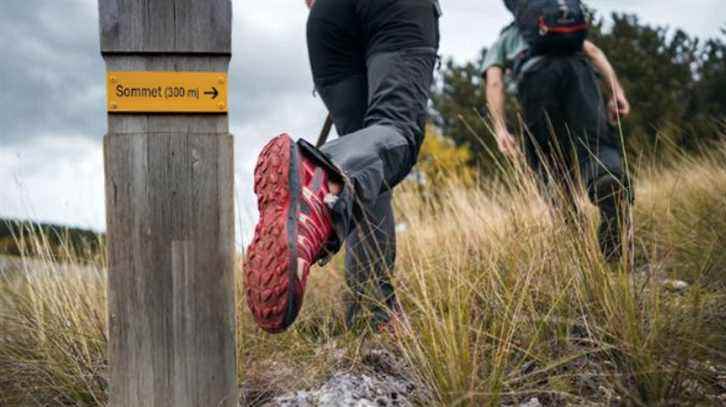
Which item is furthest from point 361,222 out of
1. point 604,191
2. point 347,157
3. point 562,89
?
point 562,89

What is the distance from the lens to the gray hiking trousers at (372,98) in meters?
1.93

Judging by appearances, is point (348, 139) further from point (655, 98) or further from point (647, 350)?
point (655, 98)

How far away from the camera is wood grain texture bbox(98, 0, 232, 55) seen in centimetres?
187

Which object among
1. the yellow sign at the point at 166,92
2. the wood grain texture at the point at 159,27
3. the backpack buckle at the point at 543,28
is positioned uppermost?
the backpack buckle at the point at 543,28

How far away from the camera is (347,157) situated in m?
1.90

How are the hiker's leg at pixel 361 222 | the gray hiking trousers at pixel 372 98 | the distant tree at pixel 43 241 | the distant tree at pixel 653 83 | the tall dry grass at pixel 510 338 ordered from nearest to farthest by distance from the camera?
the tall dry grass at pixel 510 338 < the gray hiking trousers at pixel 372 98 < the hiker's leg at pixel 361 222 < the distant tree at pixel 43 241 < the distant tree at pixel 653 83

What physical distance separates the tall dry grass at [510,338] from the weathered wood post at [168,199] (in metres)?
0.37

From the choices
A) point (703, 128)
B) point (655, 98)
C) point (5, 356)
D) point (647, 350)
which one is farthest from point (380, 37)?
point (655, 98)

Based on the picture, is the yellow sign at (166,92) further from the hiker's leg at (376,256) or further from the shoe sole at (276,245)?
the hiker's leg at (376,256)

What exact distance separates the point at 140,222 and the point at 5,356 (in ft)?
4.49

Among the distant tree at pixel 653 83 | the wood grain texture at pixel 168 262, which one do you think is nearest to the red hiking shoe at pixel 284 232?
the wood grain texture at pixel 168 262

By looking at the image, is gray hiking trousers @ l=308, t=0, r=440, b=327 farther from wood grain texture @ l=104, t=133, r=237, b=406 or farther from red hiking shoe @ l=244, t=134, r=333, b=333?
wood grain texture @ l=104, t=133, r=237, b=406

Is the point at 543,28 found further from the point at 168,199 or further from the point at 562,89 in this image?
the point at 168,199

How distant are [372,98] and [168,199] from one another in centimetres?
63
